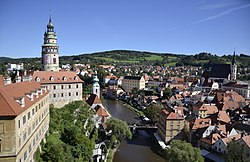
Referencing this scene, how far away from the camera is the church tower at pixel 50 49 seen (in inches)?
936

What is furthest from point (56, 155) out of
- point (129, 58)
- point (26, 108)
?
point (129, 58)

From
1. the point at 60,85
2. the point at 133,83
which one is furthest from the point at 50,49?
the point at 133,83

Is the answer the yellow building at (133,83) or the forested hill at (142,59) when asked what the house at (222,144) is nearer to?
the yellow building at (133,83)

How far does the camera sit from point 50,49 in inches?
939

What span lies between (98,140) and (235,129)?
36.2 feet

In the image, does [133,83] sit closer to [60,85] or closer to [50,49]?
[50,49]

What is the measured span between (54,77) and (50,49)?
12.4 ft

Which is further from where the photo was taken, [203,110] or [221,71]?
[221,71]

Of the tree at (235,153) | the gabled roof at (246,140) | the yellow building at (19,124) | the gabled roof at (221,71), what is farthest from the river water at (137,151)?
the gabled roof at (221,71)

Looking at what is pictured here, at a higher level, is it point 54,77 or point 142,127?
point 54,77

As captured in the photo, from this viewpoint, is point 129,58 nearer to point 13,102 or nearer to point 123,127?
point 123,127

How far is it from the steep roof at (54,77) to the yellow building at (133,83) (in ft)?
97.2

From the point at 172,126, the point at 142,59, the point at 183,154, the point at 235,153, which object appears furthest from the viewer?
the point at 142,59

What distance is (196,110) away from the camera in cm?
2520
